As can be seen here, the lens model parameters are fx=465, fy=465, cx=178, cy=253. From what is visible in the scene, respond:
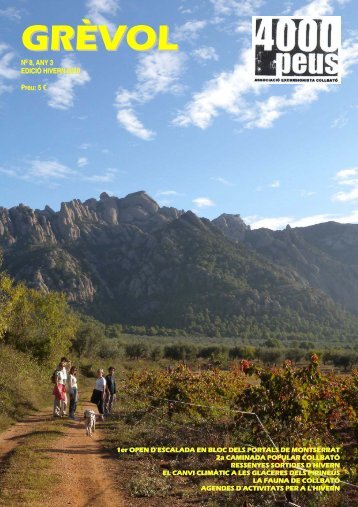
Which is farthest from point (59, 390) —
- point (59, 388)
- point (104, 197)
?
point (104, 197)

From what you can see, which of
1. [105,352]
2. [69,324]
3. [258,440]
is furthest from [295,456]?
[105,352]

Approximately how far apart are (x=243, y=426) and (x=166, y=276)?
10719 centimetres

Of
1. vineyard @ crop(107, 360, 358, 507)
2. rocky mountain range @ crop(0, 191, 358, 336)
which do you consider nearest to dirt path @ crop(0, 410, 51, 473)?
vineyard @ crop(107, 360, 358, 507)

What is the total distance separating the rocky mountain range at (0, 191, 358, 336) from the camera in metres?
112

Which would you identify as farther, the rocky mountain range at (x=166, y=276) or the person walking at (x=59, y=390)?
the rocky mountain range at (x=166, y=276)

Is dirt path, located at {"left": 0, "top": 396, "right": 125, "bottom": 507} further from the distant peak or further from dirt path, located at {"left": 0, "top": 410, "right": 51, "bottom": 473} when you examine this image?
the distant peak

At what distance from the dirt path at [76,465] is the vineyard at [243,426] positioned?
0.68 m

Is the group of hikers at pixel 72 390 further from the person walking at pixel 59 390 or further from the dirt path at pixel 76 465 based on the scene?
the dirt path at pixel 76 465

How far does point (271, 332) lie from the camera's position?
111 meters

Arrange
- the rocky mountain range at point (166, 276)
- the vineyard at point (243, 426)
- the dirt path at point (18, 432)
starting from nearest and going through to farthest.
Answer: the vineyard at point (243, 426) → the dirt path at point (18, 432) → the rocky mountain range at point (166, 276)

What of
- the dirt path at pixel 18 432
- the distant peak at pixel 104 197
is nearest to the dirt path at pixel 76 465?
the dirt path at pixel 18 432

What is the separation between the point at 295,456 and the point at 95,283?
11483 centimetres

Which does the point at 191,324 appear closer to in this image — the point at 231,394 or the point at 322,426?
the point at 231,394

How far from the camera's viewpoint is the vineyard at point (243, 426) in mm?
10039
